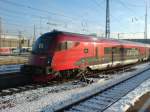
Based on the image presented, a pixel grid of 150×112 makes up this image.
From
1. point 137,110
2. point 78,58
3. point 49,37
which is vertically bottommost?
point 137,110

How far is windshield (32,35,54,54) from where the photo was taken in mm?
14602

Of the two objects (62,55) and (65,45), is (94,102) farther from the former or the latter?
(65,45)

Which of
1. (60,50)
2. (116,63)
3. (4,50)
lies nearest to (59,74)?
(60,50)

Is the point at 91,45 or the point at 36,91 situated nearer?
the point at 36,91

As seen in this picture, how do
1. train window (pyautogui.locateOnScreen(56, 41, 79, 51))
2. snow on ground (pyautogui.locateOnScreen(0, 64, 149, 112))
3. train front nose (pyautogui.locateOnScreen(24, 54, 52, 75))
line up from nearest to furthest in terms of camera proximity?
snow on ground (pyautogui.locateOnScreen(0, 64, 149, 112)) → train front nose (pyautogui.locateOnScreen(24, 54, 52, 75)) → train window (pyautogui.locateOnScreen(56, 41, 79, 51))

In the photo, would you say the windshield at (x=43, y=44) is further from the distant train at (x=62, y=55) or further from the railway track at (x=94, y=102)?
the railway track at (x=94, y=102)

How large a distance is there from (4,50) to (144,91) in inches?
2633

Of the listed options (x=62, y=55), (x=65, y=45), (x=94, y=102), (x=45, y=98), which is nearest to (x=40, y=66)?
(x=62, y=55)

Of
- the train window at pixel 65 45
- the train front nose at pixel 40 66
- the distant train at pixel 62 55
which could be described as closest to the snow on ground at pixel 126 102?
the distant train at pixel 62 55

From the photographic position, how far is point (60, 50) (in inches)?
567

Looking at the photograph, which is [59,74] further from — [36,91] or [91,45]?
[91,45]

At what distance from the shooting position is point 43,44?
15.0 meters

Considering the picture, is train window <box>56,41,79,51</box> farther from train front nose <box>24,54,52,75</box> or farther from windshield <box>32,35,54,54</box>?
train front nose <box>24,54,52,75</box>

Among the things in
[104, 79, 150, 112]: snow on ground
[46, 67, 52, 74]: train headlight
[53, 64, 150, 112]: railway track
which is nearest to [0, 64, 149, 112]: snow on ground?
[53, 64, 150, 112]: railway track
